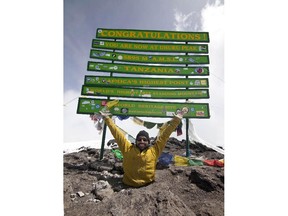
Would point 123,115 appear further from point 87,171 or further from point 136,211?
point 136,211

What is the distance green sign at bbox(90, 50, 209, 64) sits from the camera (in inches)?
191

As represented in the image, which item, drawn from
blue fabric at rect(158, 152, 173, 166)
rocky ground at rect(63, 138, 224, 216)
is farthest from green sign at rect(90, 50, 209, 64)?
blue fabric at rect(158, 152, 173, 166)

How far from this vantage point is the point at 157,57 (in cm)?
488

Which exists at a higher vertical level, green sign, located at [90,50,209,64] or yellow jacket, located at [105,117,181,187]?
green sign, located at [90,50,209,64]

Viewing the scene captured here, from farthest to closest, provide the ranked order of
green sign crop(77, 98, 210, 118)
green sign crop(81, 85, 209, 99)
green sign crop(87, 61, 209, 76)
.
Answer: green sign crop(87, 61, 209, 76)
green sign crop(81, 85, 209, 99)
green sign crop(77, 98, 210, 118)

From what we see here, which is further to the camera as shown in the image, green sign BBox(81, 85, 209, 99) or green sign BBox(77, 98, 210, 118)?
green sign BBox(81, 85, 209, 99)

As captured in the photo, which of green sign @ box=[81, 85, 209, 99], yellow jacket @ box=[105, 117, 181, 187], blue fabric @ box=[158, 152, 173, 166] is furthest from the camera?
green sign @ box=[81, 85, 209, 99]

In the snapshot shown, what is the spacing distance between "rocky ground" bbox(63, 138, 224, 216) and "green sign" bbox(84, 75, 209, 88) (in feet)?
4.20

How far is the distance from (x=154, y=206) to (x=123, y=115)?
2247mm

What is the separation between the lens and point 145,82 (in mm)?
4711

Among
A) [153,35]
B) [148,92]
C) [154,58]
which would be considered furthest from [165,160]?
[153,35]

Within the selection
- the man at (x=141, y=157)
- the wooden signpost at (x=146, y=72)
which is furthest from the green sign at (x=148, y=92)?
the man at (x=141, y=157)

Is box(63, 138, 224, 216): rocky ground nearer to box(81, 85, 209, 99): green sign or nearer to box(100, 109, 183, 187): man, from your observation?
box(100, 109, 183, 187): man

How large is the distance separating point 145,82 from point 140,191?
2.46m
